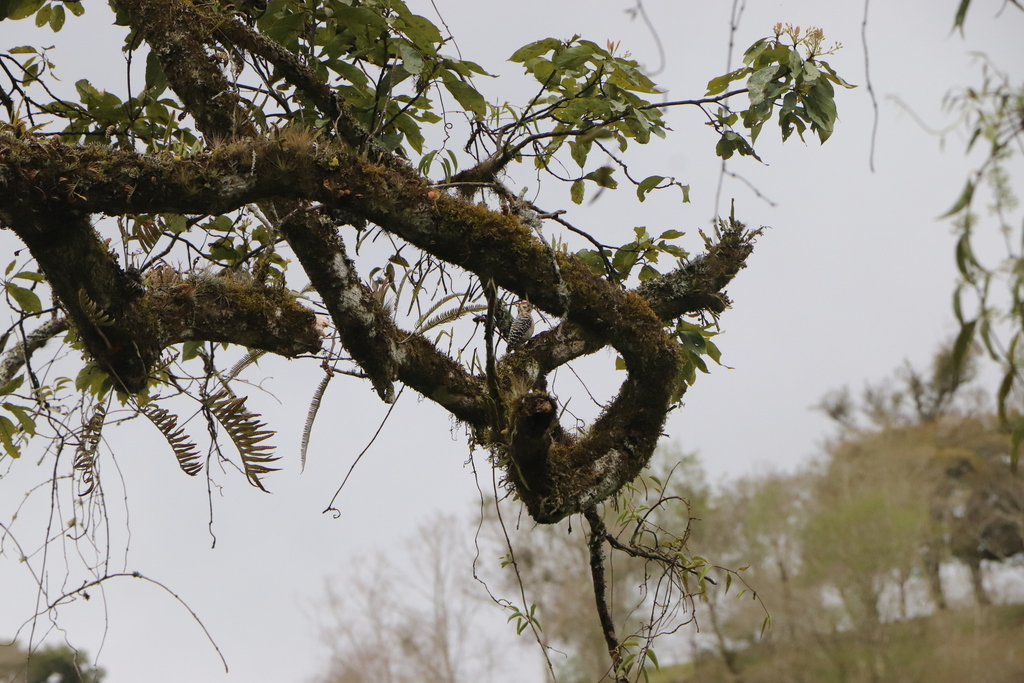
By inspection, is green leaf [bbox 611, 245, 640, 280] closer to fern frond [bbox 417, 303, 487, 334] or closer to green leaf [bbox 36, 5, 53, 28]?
fern frond [bbox 417, 303, 487, 334]

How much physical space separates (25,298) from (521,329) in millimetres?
1432

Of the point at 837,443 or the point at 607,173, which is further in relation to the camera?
the point at 837,443

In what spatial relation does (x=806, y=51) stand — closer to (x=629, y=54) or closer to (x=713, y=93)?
(x=713, y=93)

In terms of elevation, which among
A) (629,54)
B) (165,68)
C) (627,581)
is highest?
(627,581)

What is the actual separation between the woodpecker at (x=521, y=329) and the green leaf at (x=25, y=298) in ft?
4.51

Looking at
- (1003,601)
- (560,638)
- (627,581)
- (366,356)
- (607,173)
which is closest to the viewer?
(366,356)

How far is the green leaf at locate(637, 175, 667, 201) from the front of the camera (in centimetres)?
214

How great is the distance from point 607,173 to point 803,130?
51 centimetres

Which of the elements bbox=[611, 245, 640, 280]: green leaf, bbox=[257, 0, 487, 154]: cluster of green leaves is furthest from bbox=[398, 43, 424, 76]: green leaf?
bbox=[611, 245, 640, 280]: green leaf

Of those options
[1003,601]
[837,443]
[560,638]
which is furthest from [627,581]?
[837,443]

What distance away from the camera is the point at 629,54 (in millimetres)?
2070

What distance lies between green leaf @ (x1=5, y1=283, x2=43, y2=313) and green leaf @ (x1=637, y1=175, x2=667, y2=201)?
1691 millimetres

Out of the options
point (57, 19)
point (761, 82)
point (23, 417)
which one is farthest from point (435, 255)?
point (57, 19)

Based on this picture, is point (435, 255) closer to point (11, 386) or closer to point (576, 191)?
point (576, 191)
